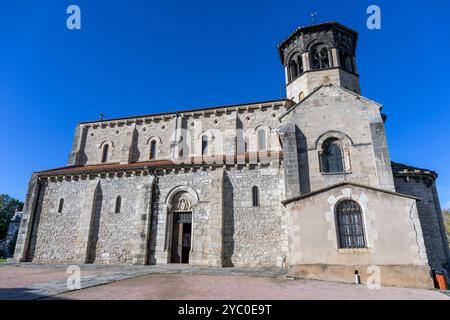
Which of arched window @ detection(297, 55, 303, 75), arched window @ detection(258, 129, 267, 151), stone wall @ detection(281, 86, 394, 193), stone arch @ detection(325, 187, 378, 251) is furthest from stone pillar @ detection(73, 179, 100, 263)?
arched window @ detection(297, 55, 303, 75)

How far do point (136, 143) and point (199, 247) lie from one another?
11277 mm

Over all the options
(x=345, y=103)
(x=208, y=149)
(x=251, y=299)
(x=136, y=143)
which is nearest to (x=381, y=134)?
(x=345, y=103)

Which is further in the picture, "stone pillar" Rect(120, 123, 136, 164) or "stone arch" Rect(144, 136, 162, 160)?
"stone arch" Rect(144, 136, 162, 160)

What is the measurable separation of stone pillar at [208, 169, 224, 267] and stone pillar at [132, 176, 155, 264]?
392 cm

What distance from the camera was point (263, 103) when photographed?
20.4 m

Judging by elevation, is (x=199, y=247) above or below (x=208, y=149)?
below

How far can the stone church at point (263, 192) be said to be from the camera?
10406 millimetres

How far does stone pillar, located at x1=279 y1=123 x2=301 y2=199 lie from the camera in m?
12.6

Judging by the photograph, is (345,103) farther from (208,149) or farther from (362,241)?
(208,149)

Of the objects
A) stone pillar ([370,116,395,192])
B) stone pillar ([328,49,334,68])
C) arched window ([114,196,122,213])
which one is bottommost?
arched window ([114,196,122,213])

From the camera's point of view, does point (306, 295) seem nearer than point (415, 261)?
Yes

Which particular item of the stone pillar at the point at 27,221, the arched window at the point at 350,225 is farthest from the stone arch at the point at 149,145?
the arched window at the point at 350,225

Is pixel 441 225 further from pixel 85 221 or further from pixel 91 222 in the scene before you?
pixel 85 221

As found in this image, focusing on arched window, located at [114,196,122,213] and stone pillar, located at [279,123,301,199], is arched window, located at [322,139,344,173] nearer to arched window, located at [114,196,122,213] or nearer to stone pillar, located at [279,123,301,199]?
stone pillar, located at [279,123,301,199]
